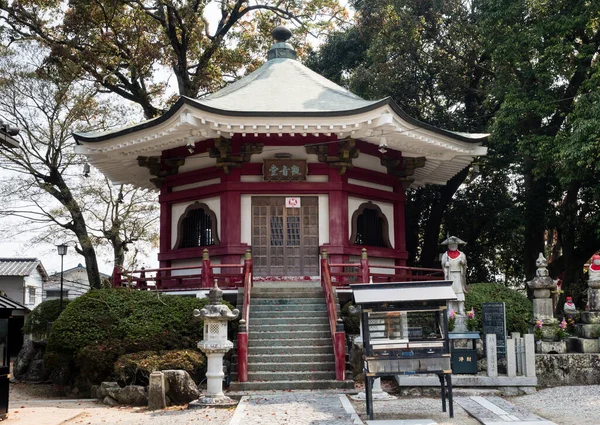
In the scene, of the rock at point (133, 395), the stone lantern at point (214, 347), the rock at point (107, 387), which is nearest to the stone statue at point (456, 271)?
the stone lantern at point (214, 347)

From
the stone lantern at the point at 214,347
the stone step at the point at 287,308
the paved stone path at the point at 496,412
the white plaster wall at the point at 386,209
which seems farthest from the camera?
the white plaster wall at the point at 386,209

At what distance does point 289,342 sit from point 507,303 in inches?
207

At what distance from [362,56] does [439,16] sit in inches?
165

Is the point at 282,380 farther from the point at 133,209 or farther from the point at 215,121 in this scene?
the point at 133,209

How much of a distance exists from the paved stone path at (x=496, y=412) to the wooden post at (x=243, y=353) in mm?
3972

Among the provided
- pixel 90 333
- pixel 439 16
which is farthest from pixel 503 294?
pixel 439 16

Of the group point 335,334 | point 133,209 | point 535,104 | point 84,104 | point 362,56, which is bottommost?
point 335,334

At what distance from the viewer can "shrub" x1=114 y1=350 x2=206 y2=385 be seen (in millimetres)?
12445

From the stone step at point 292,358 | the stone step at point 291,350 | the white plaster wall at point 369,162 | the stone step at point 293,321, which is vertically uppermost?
the white plaster wall at point 369,162

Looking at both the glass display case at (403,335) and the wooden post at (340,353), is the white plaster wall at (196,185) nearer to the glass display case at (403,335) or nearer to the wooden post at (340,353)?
the wooden post at (340,353)

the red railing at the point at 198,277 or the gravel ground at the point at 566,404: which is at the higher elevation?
the red railing at the point at 198,277

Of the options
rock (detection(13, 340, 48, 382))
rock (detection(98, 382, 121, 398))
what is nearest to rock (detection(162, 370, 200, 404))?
rock (detection(98, 382, 121, 398))

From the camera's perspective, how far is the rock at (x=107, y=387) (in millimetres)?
12219

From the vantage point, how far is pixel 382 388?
1247 cm
